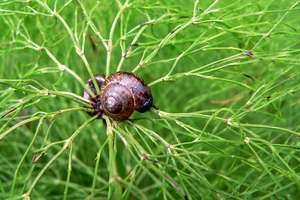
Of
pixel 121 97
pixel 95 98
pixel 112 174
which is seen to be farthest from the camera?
pixel 95 98

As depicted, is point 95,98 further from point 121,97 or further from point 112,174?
point 112,174

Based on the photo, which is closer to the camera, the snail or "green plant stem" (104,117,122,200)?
"green plant stem" (104,117,122,200)

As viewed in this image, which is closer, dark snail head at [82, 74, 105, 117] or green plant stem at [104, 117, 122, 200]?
green plant stem at [104, 117, 122, 200]

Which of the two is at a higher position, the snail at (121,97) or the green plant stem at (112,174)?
the snail at (121,97)

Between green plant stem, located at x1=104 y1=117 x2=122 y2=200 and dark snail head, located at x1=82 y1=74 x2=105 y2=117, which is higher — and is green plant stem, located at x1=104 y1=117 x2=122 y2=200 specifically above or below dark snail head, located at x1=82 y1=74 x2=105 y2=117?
below

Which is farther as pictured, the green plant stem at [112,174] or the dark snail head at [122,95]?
the dark snail head at [122,95]

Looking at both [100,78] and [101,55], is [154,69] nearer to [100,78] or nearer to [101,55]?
[101,55]

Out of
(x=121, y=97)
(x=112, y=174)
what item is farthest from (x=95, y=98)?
(x=112, y=174)
